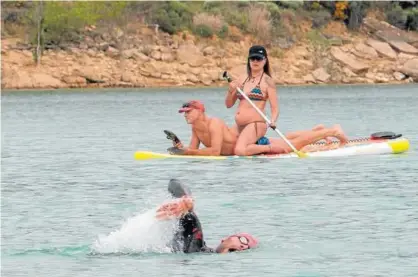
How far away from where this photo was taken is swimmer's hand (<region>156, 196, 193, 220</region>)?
14.8 m

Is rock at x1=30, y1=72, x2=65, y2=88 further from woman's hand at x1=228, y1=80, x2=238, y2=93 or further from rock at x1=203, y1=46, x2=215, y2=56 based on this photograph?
woman's hand at x1=228, y1=80, x2=238, y2=93

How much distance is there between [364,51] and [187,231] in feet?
193

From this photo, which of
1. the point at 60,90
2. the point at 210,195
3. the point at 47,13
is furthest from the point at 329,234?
the point at 47,13

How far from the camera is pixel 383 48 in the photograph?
7369 cm

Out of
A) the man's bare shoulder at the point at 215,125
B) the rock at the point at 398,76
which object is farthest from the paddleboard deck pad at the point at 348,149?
the rock at the point at 398,76

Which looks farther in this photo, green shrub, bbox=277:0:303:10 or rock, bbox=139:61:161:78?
green shrub, bbox=277:0:303:10

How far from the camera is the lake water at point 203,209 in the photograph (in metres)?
15.4

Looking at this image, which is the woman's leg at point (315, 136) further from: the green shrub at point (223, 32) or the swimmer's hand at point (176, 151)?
the green shrub at point (223, 32)

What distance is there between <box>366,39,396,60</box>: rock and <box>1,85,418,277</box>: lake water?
36.6 metres

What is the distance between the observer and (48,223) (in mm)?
18406

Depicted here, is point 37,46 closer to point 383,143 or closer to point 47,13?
point 47,13

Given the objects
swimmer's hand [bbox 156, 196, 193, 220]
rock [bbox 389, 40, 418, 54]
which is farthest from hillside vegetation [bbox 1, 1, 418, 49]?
swimmer's hand [bbox 156, 196, 193, 220]

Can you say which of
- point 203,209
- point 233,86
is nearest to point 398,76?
point 233,86

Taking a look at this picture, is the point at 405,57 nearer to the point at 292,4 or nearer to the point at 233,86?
the point at 292,4
